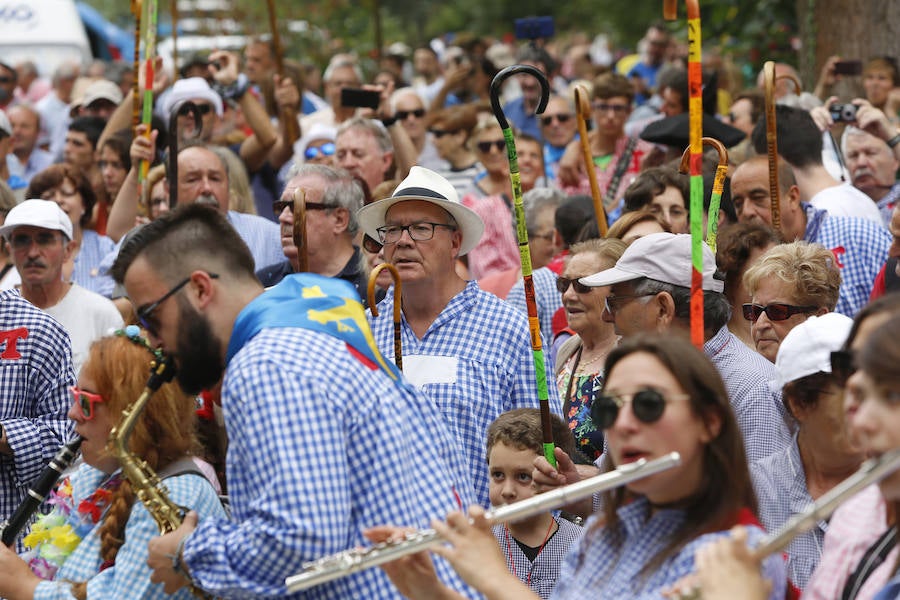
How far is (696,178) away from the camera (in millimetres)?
4285

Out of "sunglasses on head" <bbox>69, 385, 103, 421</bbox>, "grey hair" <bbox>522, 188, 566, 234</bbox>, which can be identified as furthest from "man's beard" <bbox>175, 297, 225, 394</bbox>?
"grey hair" <bbox>522, 188, 566, 234</bbox>

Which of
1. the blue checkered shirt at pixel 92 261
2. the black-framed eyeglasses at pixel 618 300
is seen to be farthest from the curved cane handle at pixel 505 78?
the blue checkered shirt at pixel 92 261

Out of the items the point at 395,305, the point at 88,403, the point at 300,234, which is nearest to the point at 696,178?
the point at 395,305

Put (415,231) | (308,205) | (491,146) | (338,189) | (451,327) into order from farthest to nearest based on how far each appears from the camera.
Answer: (491,146) < (338,189) < (308,205) < (415,231) < (451,327)

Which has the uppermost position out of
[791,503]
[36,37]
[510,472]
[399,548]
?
[36,37]

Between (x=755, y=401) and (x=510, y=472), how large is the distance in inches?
37.6

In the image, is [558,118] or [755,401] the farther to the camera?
[558,118]

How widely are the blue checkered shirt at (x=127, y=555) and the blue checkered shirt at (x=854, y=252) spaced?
12.2 ft

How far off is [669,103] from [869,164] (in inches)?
65.2

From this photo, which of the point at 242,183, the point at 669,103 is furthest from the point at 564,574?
the point at 669,103

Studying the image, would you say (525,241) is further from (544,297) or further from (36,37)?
(36,37)

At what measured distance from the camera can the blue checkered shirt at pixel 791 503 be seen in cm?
416

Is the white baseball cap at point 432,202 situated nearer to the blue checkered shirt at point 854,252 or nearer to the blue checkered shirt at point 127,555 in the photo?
the blue checkered shirt at point 127,555

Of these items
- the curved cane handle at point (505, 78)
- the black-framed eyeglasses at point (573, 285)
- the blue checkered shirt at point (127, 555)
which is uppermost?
the curved cane handle at point (505, 78)
